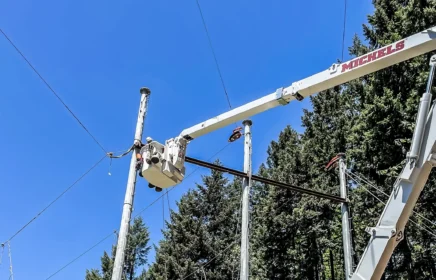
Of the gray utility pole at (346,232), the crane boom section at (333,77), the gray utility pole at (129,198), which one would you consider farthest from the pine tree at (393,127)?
the gray utility pole at (129,198)

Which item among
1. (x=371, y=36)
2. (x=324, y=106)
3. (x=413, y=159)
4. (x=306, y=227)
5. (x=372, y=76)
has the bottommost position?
(x=413, y=159)

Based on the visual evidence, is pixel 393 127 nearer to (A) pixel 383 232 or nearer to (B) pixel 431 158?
(B) pixel 431 158

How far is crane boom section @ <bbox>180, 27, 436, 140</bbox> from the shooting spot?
227 inches

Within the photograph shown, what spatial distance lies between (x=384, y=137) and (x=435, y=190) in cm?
289

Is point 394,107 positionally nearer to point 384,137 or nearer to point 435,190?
point 384,137

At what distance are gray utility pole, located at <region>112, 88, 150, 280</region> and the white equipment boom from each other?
1.03 feet

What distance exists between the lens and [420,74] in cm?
1620

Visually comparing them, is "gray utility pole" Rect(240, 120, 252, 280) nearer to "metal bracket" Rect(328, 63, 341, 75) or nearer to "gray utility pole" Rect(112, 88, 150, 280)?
"gray utility pole" Rect(112, 88, 150, 280)

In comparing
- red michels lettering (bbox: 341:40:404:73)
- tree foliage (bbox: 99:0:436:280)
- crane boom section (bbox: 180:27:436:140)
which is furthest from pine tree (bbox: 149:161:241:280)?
red michels lettering (bbox: 341:40:404:73)

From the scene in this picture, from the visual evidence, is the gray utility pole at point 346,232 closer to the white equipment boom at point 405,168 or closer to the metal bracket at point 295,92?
the white equipment boom at point 405,168

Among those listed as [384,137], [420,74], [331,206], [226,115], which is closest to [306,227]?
[331,206]

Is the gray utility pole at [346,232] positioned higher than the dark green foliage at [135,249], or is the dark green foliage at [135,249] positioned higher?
the dark green foliage at [135,249]

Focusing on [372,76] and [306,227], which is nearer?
[372,76]

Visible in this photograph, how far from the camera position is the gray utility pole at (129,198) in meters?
6.30
